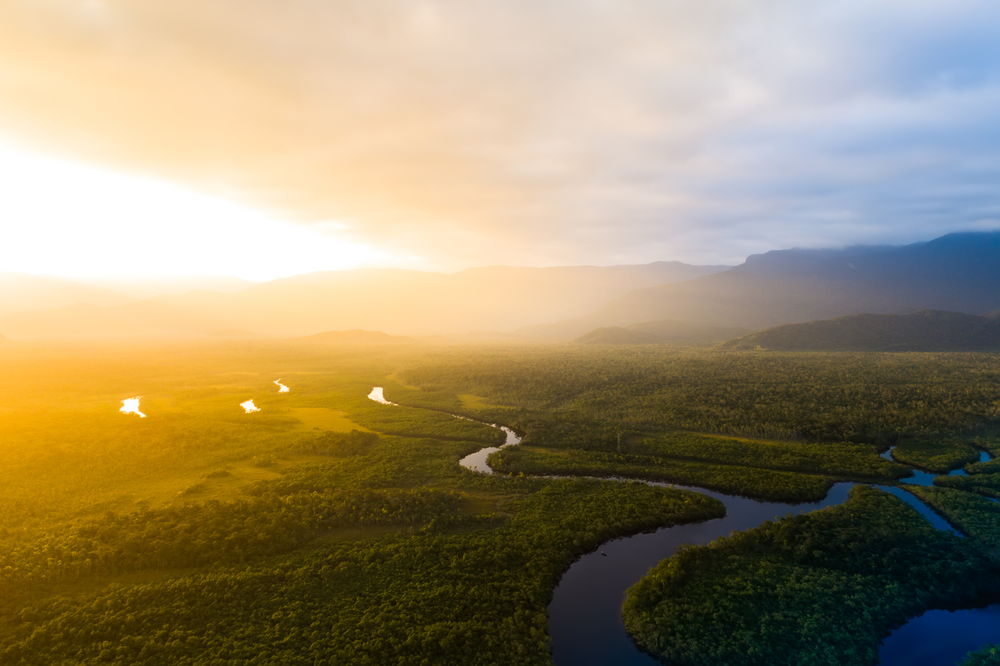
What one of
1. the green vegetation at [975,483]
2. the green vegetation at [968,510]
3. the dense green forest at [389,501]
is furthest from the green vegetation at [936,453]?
the green vegetation at [968,510]

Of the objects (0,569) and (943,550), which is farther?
(943,550)

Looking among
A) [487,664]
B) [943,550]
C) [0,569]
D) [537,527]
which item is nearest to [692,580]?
[537,527]

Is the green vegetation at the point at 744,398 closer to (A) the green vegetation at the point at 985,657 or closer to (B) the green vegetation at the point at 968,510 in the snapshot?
(B) the green vegetation at the point at 968,510

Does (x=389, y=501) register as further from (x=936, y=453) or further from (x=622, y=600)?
(x=936, y=453)

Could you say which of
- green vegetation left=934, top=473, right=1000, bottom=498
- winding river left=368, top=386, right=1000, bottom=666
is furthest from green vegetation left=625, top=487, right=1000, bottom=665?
green vegetation left=934, top=473, right=1000, bottom=498

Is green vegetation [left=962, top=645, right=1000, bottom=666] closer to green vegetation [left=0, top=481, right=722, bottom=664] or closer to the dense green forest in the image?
the dense green forest

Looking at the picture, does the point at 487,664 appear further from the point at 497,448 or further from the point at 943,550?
the point at 497,448
